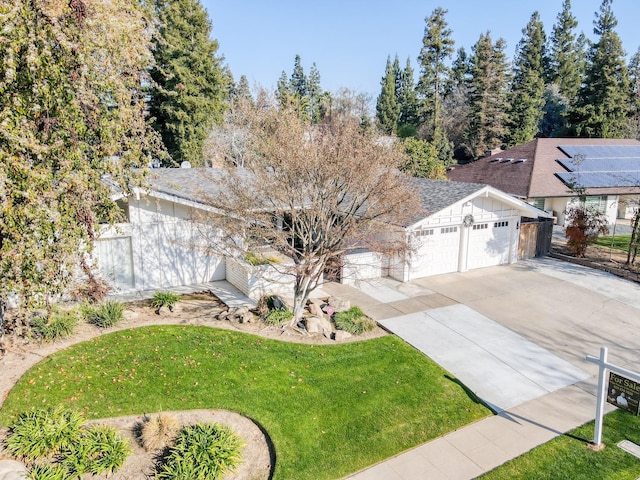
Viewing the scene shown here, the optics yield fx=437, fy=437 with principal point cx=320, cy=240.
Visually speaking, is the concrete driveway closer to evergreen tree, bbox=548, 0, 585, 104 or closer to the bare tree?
the bare tree

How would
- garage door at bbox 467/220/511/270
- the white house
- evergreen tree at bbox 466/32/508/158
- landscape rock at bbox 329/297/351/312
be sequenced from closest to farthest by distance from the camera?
1. landscape rock at bbox 329/297/351/312
2. the white house
3. garage door at bbox 467/220/511/270
4. evergreen tree at bbox 466/32/508/158

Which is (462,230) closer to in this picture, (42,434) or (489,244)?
(489,244)

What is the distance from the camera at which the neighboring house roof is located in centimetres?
2520

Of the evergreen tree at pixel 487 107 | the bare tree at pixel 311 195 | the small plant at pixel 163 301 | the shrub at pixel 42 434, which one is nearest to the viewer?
the shrub at pixel 42 434

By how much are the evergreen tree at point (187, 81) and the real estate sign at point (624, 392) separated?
28116 millimetres

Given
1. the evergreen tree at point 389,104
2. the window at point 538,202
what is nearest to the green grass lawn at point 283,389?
the window at point 538,202

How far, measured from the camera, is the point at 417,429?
8.13m

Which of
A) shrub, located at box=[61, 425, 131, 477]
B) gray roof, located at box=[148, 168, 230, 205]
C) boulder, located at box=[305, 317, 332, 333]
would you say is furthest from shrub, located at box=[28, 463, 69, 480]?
gray roof, located at box=[148, 168, 230, 205]

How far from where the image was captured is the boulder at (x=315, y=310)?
12526 millimetres

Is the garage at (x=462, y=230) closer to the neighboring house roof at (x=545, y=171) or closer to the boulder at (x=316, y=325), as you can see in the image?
the boulder at (x=316, y=325)

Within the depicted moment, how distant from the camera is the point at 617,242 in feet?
76.4

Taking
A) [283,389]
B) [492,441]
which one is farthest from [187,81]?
[492,441]

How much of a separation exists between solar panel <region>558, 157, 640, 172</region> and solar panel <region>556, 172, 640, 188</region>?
1.68 feet

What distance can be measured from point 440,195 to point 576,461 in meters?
11.7
